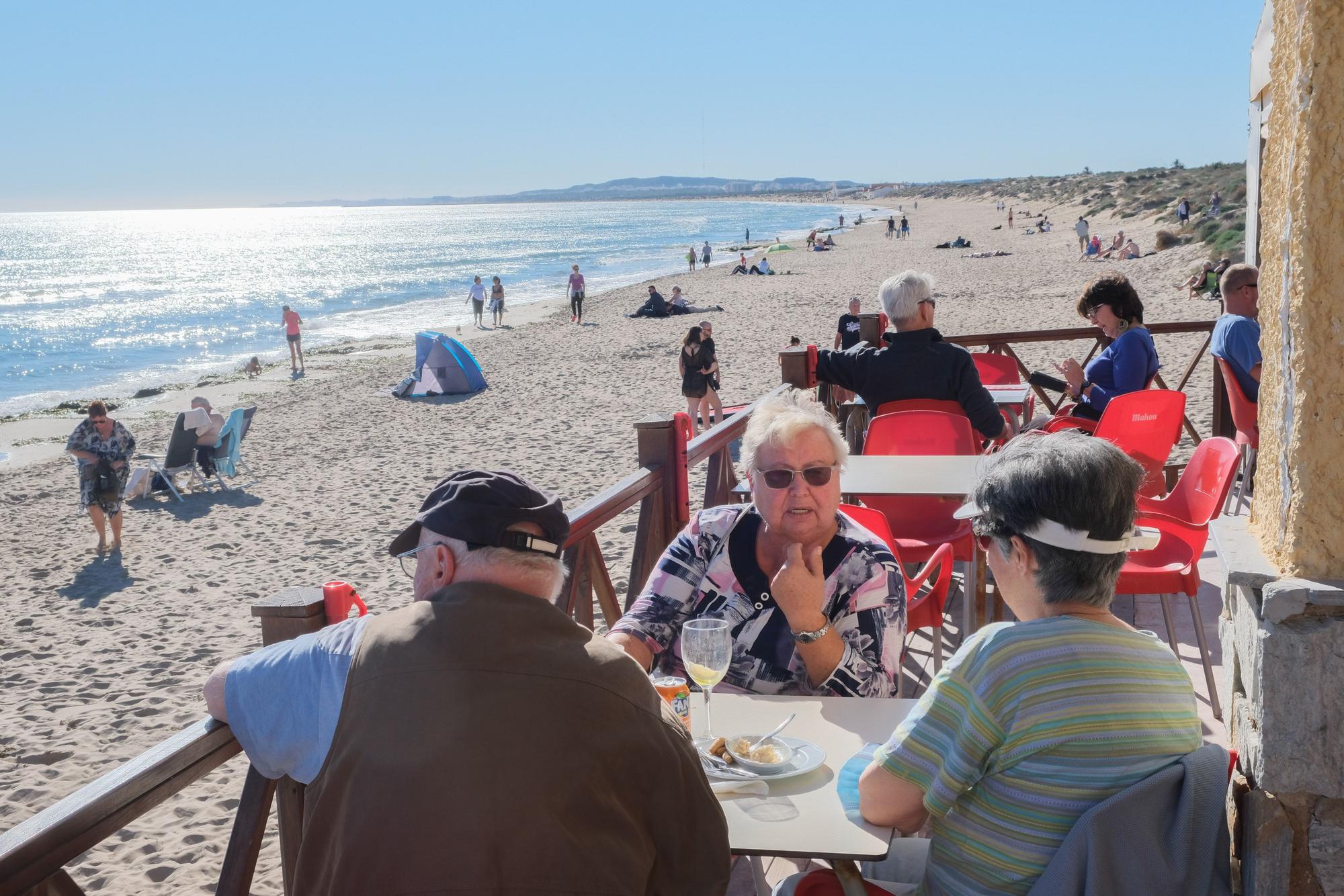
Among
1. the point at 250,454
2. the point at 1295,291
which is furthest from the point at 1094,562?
the point at 250,454

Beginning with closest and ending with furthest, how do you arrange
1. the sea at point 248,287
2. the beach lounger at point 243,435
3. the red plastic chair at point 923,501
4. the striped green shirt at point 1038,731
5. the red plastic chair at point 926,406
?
1. the striped green shirt at point 1038,731
2. the red plastic chair at point 923,501
3. the red plastic chair at point 926,406
4. the beach lounger at point 243,435
5. the sea at point 248,287

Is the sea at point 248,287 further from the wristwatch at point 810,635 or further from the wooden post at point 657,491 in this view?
the wristwatch at point 810,635

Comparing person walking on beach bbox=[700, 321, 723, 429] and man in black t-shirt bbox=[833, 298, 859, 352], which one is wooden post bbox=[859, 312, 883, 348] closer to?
man in black t-shirt bbox=[833, 298, 859, 352]

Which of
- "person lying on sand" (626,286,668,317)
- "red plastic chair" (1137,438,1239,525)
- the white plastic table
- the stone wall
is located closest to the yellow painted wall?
the stone wall

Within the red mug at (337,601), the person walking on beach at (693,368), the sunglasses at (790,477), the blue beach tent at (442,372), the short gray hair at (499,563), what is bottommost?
the blue beach tent at (442,372)

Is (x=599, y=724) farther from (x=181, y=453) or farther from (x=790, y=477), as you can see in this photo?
(x=181, y=453)

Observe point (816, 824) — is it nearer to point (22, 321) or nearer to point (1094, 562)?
point (1094, 562)

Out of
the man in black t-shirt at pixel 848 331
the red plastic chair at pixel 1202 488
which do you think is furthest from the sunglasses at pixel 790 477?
the man in black t-shirt at pixel 848 331

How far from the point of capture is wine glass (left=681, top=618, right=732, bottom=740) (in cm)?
208

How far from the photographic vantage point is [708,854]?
65.2 inches

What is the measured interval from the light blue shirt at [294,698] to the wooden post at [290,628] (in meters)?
0.18

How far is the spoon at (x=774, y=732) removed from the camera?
2.07 m

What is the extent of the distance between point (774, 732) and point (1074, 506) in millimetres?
772

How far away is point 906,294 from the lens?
16.6 feet
